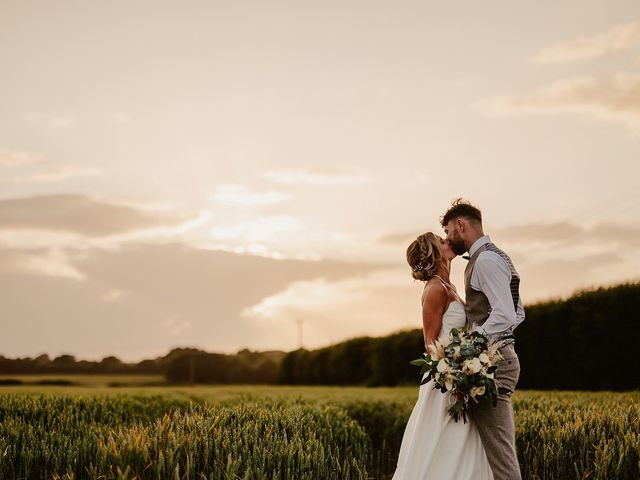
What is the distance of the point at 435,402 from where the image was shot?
6.09 m

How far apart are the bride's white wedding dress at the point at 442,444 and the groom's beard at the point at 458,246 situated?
48 centimetres

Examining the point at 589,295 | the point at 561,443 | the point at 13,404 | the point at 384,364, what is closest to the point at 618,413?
the point at 561,443

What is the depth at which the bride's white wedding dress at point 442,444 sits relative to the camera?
575 centimetres

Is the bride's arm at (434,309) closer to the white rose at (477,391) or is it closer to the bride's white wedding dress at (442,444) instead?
the bride's white wedding dress at (442,444)

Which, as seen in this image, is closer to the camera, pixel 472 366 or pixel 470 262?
pixel 472 366

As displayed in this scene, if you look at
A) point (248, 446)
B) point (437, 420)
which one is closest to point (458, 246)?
point (437, 420)

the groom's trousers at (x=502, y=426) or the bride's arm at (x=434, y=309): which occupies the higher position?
the bride's arm at (x=434, y=309)

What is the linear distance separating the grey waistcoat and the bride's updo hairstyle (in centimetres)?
40

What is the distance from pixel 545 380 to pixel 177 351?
24951 millimetres

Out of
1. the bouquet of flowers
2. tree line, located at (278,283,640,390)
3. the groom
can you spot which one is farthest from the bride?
tree line, located at (278,283,640,390)

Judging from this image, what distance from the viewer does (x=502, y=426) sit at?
18.2ft

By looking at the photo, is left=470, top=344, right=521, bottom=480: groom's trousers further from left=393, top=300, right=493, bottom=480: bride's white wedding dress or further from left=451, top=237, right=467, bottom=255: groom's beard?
left=451, top=237, right=467, bottom=255: groom's beard

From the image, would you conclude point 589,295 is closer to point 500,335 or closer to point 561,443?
point 561,443

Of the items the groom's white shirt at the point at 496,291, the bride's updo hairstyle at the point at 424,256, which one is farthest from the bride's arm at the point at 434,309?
the groom's white shirt at the point at 496,291
